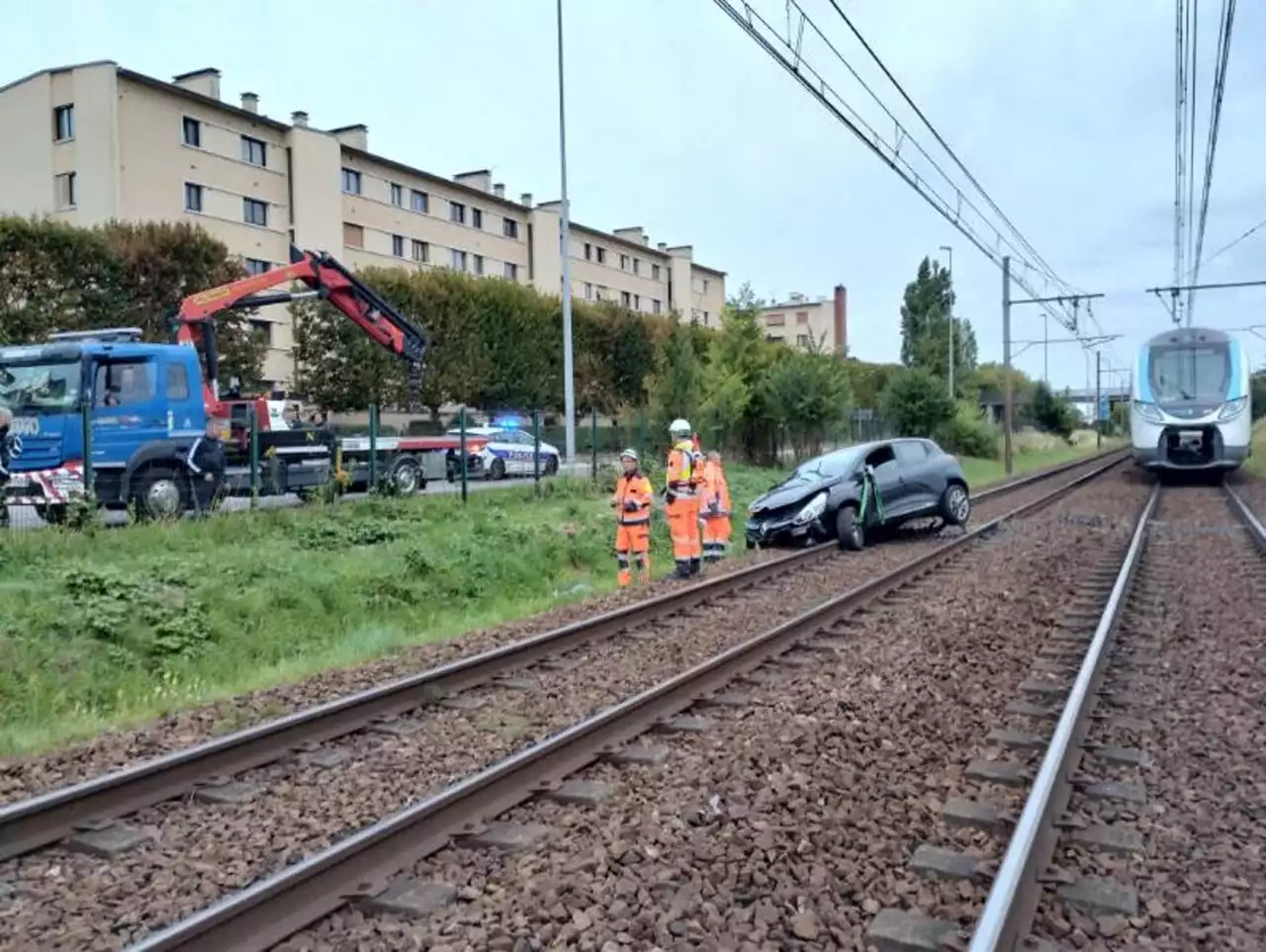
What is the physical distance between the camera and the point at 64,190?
133 ft

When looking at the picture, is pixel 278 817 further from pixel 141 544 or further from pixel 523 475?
pixel 523 475

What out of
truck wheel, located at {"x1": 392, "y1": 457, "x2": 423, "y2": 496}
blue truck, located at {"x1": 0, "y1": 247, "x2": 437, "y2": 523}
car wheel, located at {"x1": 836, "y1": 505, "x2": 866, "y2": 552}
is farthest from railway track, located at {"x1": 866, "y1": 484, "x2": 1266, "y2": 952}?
truck wheel, located at {"x1": 392, "y1": 457, "x2": 423, "y2": 496}

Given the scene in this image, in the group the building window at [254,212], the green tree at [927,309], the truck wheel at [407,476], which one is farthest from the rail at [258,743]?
the green tree at [927,309]

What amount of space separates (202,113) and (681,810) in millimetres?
43734

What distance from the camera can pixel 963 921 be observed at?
4113mm

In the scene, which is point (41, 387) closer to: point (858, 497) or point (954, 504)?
point (858, 497)

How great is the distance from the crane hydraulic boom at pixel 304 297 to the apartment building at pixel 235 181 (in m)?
17.5

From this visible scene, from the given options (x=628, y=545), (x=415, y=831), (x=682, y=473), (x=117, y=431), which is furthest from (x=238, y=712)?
(x=117, y=431)

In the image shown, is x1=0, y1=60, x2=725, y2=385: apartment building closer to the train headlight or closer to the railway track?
the train headlight

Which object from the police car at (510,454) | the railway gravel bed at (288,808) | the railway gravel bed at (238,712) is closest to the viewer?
the railway gravel bed at (288,808)

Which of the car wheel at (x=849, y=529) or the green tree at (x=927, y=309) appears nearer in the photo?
the car wheel at (x=849, y=529)

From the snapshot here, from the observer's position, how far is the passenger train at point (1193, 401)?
84.6 feet

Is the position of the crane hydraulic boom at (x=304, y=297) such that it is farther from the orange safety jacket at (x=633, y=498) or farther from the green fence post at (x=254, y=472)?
the orange safety jacket at (x=633, y=498)

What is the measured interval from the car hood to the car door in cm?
149
